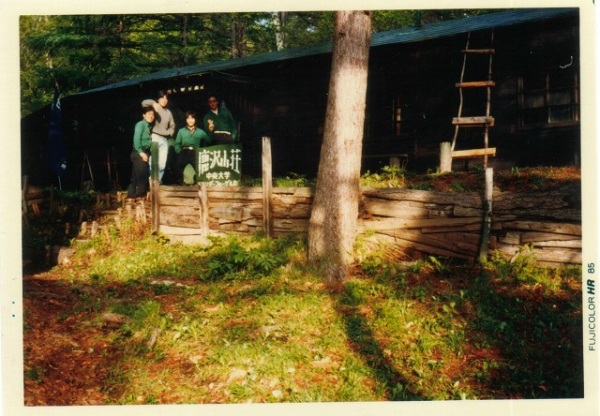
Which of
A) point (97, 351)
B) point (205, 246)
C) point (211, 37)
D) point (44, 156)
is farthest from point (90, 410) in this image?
point (211, 37)

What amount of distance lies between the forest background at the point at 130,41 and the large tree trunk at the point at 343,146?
42.8 feet

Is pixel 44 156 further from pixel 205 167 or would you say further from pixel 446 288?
pixel 446 288

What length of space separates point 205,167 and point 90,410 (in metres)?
5.26

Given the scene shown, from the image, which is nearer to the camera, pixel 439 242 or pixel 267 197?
pixel 439 242

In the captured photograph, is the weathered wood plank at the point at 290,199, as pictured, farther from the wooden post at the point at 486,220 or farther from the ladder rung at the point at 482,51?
the ladder rung at the point at 482,51

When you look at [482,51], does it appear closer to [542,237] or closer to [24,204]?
[542,237]

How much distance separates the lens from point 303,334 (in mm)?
4730

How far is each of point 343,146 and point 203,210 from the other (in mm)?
3147

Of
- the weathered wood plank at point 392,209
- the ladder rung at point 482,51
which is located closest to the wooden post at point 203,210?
the weathered wood plank at point 392,209

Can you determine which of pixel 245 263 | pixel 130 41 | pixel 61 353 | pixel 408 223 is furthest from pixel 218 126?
pixel 130 41

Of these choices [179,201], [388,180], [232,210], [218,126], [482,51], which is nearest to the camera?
[232,210]

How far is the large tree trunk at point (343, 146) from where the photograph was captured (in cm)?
584

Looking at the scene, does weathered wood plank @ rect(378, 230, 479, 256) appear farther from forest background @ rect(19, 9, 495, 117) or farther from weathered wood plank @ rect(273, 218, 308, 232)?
forest background @ rect(19, 9, 495, 117)

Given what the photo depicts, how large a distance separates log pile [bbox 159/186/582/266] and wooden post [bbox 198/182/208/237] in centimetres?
91
